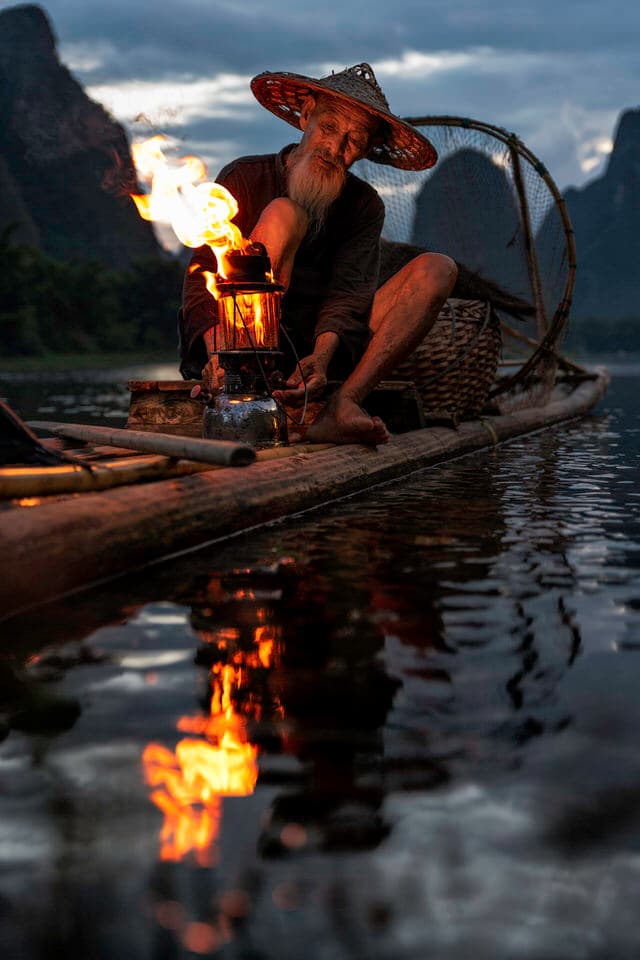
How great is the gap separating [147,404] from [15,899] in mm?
4076

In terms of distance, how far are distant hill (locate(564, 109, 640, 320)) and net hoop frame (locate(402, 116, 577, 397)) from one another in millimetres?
109075

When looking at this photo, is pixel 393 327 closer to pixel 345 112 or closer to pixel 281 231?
pixel 281 231

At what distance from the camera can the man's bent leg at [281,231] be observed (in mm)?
4387

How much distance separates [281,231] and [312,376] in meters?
0.62

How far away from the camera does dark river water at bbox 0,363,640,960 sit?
1171mm

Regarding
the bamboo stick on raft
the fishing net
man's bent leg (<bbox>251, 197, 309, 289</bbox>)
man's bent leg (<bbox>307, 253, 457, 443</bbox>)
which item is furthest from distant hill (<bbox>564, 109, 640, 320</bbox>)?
the bamboo stick on raft

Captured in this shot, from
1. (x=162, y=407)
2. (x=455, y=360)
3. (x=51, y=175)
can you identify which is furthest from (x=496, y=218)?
(x=51, y=175)

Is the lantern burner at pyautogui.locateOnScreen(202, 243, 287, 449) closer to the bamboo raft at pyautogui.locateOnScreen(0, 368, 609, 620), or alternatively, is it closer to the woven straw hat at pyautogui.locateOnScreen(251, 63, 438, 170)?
the bamboo raft at pyautogui.locateOnScreen(0, 368, 609, 620)

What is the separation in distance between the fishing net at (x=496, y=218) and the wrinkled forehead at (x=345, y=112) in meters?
2.59

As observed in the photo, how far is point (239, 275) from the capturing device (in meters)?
3.97

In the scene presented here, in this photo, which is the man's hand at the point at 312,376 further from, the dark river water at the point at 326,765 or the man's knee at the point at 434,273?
the dark river water at the point at 326,765

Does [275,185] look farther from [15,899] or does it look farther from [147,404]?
[15,899]

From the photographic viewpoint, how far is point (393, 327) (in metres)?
4.71

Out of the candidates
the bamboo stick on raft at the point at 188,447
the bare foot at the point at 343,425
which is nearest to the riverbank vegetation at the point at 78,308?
the bare foot at the point at 343,425
